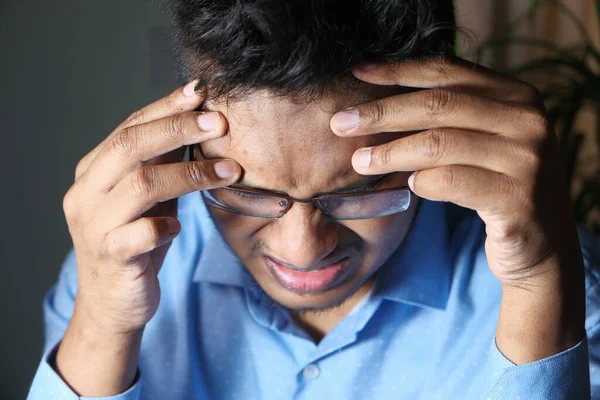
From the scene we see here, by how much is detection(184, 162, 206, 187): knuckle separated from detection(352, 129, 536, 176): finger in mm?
245

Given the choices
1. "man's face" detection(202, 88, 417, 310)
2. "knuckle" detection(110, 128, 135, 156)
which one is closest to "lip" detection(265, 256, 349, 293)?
"man's face" detection(202, 88, 417, 310)

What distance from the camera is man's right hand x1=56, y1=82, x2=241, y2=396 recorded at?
1.10 meters

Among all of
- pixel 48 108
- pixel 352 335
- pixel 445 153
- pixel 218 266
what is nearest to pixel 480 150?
pixel 445 153

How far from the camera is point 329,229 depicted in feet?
3.93

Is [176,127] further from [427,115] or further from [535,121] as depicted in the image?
[535,121]

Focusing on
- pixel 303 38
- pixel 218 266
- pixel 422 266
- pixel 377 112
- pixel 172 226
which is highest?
pixel 303 38

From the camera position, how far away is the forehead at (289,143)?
107 centimetres

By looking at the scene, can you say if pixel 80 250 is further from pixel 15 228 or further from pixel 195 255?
pixel 15 228

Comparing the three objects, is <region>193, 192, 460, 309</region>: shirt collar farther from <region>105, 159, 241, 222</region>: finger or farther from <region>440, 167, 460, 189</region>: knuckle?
<region>440, 167, 460, 189</region>: knuckle

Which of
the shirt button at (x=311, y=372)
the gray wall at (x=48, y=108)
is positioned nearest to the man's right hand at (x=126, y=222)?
the shirt button at (x=311, y=372)

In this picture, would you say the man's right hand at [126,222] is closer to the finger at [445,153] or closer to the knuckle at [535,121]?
the finger at [445,153]

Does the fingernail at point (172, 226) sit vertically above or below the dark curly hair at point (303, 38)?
below

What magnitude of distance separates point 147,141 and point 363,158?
343 millimetres

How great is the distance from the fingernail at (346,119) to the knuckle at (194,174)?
226 mm
